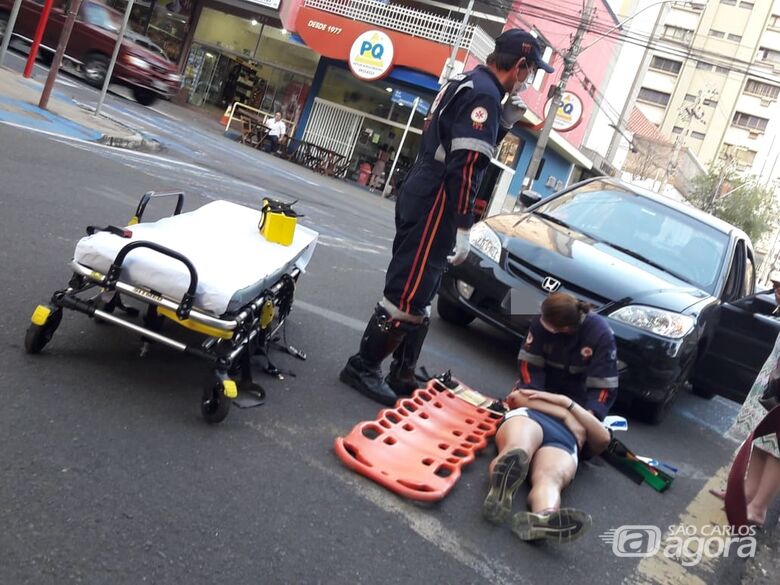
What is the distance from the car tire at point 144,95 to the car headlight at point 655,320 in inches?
699

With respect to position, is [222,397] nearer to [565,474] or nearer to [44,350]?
[44,350]

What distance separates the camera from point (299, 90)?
97.0ft

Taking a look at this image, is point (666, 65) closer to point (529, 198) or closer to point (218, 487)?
point (529, 198)

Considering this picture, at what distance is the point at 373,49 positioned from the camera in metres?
25.5

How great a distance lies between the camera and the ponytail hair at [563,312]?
4.05 m

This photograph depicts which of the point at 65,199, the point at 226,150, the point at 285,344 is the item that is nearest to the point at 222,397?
the point at 285,344

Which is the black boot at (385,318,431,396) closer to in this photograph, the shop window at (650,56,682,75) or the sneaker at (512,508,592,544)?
the sneaker at (512,508,592,544)

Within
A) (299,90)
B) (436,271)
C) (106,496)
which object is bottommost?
(106,496)

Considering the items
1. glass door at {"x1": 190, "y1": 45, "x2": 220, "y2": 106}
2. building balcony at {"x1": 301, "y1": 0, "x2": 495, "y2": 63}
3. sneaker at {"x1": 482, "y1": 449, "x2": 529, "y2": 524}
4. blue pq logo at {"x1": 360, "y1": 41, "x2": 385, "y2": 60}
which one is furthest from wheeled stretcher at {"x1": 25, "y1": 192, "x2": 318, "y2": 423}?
glass door at {"x1": 190, "y1": 45, "x2": 220, "y2": 106}

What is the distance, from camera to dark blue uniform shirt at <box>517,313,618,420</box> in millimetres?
4133

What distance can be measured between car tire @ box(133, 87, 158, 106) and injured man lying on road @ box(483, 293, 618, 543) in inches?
725

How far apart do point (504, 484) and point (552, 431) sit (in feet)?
1.97

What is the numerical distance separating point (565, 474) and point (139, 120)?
48.9 ft
